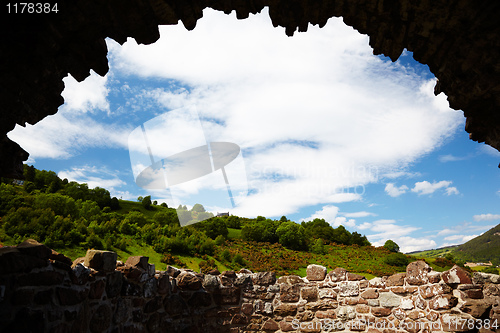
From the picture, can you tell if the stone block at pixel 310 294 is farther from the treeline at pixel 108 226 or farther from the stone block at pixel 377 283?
the treeline at pixel 108 226

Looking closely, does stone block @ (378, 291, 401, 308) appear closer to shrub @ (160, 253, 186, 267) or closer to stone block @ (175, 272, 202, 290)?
stone block @ (175, 272, 202, 290)

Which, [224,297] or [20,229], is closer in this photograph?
[224,297]

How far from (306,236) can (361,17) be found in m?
42.6

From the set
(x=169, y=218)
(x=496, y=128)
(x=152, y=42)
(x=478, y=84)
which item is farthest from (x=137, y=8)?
(x=169, y=218)

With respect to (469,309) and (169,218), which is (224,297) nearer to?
(469,309)

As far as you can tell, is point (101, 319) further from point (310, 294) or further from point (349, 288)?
point (349, 288)

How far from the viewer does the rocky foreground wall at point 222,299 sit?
2617 millimetres

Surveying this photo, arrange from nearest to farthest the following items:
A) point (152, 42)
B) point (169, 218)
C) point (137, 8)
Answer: point (137, 8) → point (152, 42) → point (169, 218)

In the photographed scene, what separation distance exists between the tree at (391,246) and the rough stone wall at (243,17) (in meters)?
39.5

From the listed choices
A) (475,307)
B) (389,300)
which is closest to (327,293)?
(389,300)

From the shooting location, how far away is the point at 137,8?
2.53m

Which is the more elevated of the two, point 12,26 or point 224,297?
point 12,26

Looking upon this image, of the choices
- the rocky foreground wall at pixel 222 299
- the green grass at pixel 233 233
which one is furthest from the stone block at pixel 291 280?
the green grass at pixel 233 233

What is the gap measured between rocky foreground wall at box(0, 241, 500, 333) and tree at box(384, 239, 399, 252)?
36.9 meters
